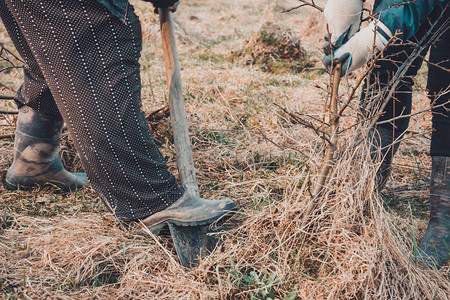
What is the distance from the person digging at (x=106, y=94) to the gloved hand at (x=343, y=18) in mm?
731

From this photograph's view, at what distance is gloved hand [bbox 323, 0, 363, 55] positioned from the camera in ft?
5.24

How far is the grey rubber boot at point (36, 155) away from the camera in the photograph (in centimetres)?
206

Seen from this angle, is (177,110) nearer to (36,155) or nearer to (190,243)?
(190,243)

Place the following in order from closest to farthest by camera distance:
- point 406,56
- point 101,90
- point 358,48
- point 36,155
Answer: point 101,90 < point 358,48 < point 406,56 < point 36,155

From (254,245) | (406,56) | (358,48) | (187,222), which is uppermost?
(358,48)

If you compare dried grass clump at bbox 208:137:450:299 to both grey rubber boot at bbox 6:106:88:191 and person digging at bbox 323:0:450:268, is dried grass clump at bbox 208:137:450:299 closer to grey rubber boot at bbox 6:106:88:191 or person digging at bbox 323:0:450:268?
person digging at bbox 323:0:450:268

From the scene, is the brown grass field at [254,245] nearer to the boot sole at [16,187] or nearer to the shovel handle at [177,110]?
the boot sole at [16,187]

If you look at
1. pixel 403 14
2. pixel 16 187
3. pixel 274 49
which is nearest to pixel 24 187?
pixel 16 187

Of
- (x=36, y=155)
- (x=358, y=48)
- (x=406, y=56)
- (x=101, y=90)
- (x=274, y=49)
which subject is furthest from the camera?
(x=274, y=49)

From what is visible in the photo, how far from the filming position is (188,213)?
169 cm

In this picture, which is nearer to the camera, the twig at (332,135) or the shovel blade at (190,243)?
the twig at (332,135)

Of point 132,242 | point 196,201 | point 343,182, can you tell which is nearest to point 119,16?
point 196,201

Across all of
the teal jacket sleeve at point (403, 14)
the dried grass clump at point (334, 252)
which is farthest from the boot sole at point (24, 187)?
the teal jacket sleeve at point (403, 14)

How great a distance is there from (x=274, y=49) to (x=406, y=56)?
344cm
